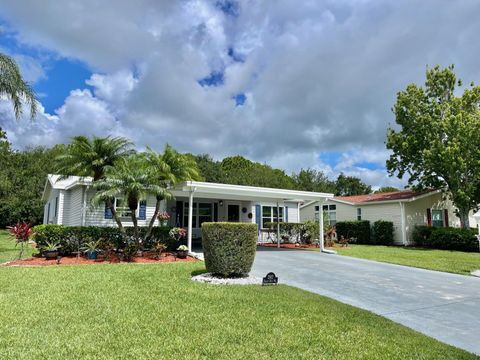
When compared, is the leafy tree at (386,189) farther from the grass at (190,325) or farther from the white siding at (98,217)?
the grass at (190,325)

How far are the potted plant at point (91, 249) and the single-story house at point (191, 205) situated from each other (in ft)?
6.29

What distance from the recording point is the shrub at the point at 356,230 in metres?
24.6

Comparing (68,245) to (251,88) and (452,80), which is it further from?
(452,80)

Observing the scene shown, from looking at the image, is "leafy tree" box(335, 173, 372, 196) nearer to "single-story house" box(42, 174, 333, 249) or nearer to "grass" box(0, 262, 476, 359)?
"single-story house" box(42, 174, 333, 249)

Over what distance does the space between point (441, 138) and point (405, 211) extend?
5.40m

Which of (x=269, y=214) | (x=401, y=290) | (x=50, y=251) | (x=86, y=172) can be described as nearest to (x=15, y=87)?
(x=86, y=172)

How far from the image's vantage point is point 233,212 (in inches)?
866

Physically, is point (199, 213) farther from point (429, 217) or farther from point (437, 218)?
point (437, 218)

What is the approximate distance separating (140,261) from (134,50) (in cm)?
890

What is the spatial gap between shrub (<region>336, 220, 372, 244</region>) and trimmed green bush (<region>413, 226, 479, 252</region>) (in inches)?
121

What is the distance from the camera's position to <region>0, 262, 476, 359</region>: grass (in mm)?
4184

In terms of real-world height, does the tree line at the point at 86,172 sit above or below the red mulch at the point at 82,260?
above

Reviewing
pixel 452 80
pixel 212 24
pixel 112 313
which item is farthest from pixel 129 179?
pixel 452 80

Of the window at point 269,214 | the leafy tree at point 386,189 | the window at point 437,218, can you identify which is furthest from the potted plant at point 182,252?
the leafy tree at point 386,189
